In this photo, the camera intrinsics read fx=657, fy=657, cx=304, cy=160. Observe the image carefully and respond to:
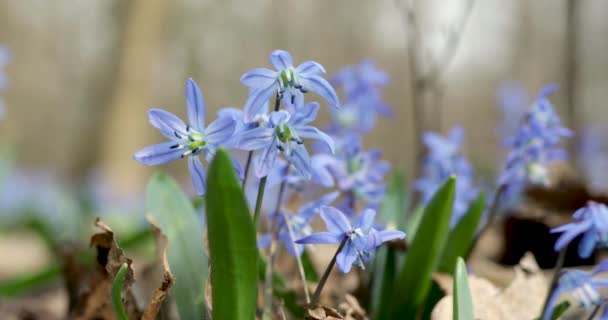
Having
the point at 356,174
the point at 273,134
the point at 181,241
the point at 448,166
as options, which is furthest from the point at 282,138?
the point at 448,166

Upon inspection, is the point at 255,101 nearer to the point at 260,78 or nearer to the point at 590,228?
the point at 260,78

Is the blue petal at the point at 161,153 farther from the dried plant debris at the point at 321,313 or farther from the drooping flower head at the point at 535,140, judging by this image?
the drooping flower head at the point at 535,140

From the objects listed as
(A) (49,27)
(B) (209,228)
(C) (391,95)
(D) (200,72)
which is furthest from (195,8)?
(B) (209,228)

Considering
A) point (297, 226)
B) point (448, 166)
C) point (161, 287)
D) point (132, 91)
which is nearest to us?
point (161, 287)

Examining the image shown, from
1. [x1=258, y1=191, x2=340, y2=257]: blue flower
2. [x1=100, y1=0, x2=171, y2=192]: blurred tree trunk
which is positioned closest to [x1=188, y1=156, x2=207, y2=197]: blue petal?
[x1=258, y1=191, x2=340, y2=257]: blue flower

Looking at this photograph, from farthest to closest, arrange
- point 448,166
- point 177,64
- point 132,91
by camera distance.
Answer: point 177,64, point 132,91, point 448,166

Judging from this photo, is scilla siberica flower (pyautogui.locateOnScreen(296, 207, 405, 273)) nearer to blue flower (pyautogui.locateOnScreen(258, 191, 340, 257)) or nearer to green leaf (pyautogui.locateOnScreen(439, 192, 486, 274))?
blue flower (pyautogui.locateOnScreen(258, 191, 340, 257))

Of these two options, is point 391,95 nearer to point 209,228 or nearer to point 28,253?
point 28,253
